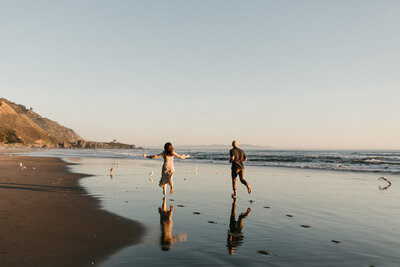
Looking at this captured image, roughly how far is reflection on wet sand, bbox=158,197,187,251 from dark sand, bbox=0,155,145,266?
1.68 ft

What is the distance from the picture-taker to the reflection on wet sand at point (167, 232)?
5.69m

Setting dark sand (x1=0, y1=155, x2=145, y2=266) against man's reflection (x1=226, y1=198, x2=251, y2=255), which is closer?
dark sand (x1=0, y1=155, x2=145, y2=266)

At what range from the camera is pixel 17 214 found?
24.8 feet

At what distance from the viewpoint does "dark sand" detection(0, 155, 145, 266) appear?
4.73 metres

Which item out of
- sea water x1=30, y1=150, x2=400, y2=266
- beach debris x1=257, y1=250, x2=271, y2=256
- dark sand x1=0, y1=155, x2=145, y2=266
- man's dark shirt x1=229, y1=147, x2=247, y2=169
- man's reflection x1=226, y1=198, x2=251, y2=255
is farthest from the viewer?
man's dark shirt x1=229, y1=147, x2=247, y2=169

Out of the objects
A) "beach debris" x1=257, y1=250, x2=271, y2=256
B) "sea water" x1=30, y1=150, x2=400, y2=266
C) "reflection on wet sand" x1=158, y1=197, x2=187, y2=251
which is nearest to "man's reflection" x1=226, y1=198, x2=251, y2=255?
"sea water" x1=30, y1=150, x2=400, y2=266

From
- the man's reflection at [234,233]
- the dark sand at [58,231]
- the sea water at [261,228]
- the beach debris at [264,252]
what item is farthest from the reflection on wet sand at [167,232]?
the beach debris at [264,252]

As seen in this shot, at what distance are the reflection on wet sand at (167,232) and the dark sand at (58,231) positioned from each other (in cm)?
51

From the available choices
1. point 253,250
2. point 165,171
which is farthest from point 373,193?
point 253,250

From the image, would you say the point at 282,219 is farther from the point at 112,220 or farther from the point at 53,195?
the point at 53,195

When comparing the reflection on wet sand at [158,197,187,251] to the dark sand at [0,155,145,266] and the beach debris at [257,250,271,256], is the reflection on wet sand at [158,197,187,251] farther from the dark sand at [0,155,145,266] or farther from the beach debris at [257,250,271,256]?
the beach debris at [257,250,271,256]

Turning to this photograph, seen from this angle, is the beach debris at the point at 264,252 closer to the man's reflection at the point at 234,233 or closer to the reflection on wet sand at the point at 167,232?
the man's reflection at the point at 234,233

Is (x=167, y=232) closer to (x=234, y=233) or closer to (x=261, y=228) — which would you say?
(x=234, y=233)

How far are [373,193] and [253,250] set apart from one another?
10487 mm
